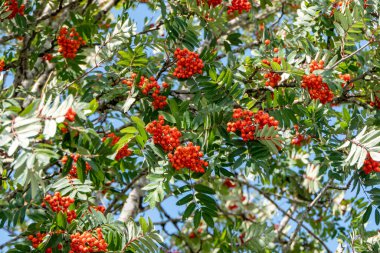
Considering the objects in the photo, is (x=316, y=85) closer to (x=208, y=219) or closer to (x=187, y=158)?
(x=187, y=158)

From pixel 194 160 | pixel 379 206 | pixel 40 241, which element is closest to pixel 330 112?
pixel 379 206

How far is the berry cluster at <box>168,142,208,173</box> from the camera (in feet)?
11.8

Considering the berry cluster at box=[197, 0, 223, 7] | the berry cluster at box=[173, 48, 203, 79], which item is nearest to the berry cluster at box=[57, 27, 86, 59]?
the berry cluster at box=[197, 0, 223, 7]

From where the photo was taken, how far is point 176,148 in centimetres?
362

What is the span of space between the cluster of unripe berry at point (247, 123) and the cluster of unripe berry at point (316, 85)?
1.18 feet

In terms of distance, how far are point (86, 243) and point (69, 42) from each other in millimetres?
2100

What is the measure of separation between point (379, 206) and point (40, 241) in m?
2.40

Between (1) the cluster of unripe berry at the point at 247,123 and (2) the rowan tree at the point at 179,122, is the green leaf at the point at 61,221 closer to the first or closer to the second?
(2) the rowan tree at the point at 179,122

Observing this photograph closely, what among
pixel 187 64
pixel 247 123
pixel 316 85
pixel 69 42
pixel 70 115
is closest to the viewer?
pixel 70 115

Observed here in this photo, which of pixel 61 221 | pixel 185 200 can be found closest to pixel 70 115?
pixel 61 221

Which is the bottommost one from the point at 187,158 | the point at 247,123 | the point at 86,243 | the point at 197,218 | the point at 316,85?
the point at 86,243

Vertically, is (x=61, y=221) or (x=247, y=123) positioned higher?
(x=247, y=123)

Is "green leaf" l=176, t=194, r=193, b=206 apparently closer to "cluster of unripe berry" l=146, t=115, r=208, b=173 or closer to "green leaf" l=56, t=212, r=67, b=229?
"cluster of unripe berry" l=146, t=115, r=208, b=173

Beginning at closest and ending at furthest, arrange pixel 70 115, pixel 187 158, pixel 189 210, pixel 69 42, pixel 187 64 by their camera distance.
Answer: pixel 70 115
pixel 187 158
pixel 189 210
pixel 187 64
pixel 69 42
